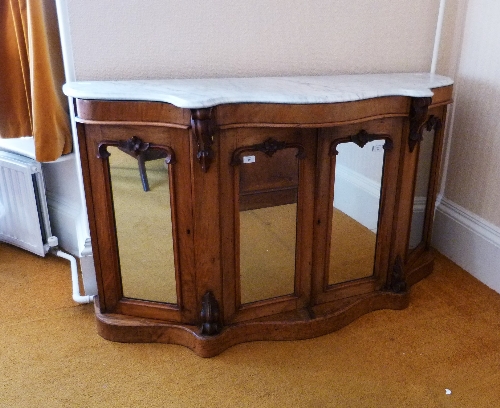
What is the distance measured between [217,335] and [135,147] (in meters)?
0.70

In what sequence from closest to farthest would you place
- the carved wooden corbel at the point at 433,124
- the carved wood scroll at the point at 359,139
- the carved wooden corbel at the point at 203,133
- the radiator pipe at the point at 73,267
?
the carved wooden corbel at the point at 203,133 < the carved wood scroll at the point at 359,139 < the carved wooden corbel at the point at 433,124 < the radiator pipe at the point at 73,267

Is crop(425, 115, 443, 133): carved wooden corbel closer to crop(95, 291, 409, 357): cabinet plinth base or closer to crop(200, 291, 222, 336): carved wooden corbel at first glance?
crop(95, 291, 409, 357): cabinet plinth base

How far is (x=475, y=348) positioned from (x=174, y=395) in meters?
1.07

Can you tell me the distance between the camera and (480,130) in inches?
84.6

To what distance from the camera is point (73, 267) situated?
7.26ft

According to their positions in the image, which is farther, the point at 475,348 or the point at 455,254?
the point at 455,254

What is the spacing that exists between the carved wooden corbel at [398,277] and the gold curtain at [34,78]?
1.38 m

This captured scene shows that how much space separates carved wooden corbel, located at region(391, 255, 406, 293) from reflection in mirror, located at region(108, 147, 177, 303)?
0.86m

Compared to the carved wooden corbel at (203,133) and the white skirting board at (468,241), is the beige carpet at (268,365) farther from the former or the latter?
the carved wooden corbel at (203,133)

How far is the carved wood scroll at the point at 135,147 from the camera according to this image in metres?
1.54

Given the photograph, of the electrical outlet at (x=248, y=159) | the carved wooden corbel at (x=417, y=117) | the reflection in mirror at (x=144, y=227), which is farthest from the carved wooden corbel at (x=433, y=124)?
the reflection in mirror at (x=144, y=227)

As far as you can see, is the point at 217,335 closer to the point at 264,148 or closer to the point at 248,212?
the point at 248,212

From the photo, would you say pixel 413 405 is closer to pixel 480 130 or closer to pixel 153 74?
pixel 480 130

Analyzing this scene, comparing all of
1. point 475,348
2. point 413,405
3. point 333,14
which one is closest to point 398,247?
point 475,348
